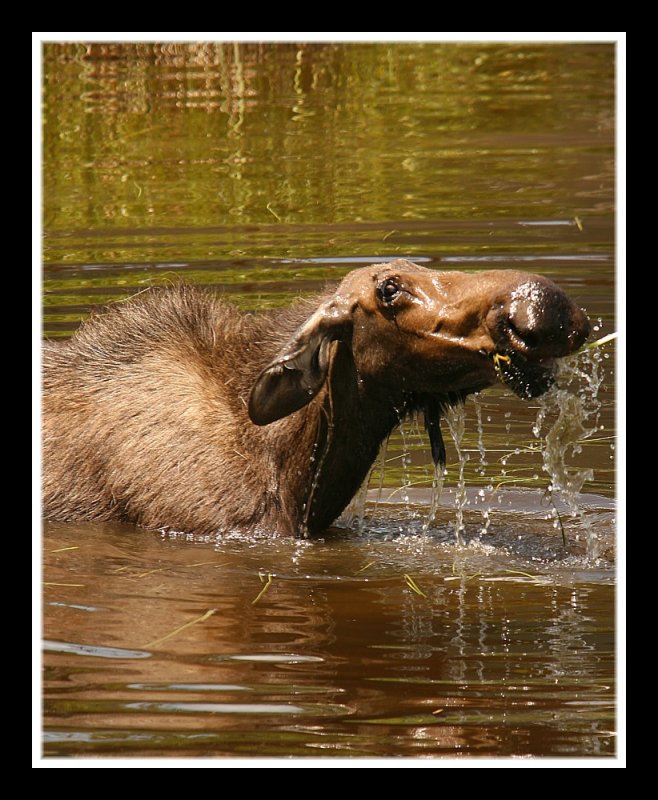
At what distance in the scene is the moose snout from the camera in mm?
7234

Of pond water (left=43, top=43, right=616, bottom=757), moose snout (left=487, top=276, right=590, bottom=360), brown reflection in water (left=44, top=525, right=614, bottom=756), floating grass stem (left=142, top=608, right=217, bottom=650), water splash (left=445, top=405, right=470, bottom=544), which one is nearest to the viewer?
brown reflection in water (left=44, top=525, right=614, bottom=756)

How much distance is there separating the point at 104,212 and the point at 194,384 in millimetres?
6180

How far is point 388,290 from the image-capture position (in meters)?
7.96

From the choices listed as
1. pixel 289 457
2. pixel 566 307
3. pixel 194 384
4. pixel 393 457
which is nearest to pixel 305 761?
pixel 566 307

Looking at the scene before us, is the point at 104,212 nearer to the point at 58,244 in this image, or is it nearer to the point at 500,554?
the point at 58,244

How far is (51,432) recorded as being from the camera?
30.2 ft

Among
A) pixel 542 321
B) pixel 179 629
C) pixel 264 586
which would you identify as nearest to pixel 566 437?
pixel 542 321

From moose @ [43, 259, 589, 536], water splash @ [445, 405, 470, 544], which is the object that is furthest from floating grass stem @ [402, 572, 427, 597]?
moose @ [43, 259, 589, 536]

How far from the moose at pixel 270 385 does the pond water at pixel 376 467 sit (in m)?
0.29

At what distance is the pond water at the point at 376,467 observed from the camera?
20.2 ft

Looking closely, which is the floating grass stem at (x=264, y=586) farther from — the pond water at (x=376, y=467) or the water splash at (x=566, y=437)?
the water splash at (x=566, y=437)

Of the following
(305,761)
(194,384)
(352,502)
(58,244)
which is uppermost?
(58,244)

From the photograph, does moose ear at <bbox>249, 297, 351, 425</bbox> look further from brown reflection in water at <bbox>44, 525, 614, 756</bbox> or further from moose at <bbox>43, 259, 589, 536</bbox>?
brown reflection in water at <bbox>44, 525, 614, 756</bbox>

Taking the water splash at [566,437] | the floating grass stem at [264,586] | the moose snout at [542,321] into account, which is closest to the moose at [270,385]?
the moose snout at [542,321]
